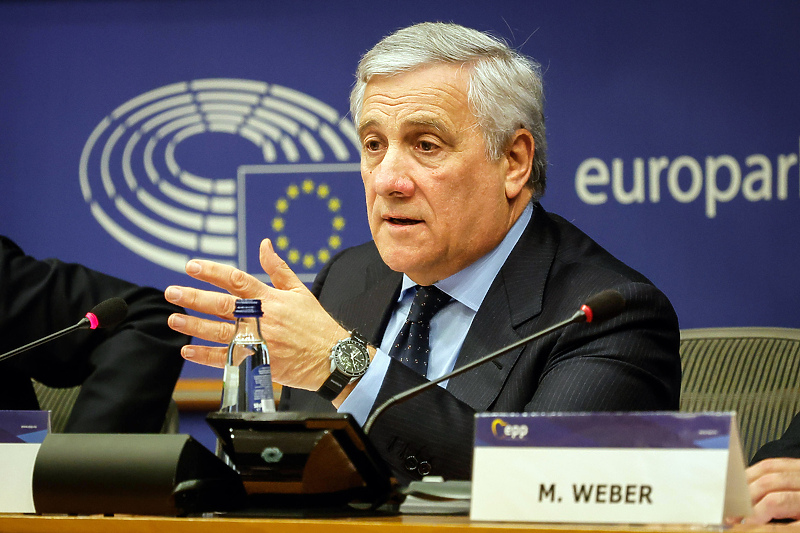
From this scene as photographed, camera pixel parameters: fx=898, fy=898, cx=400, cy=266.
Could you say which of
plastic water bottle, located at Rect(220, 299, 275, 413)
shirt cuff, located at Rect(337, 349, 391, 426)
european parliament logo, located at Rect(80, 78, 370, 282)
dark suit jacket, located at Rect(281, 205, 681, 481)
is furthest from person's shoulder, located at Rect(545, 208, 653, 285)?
european parliament logo, located at Rect(80, 78, 370, 282)

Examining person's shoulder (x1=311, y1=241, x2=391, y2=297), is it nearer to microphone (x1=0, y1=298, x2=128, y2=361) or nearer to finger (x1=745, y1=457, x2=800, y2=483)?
microphone (x1=0, y1=298, x2=128, y2=361)

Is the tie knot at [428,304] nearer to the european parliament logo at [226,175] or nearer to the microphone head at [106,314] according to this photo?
the microphone head at [106,314]

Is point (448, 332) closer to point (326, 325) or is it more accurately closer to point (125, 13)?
point (326, 325)

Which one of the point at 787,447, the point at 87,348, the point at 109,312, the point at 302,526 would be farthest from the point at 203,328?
the point at 87,348

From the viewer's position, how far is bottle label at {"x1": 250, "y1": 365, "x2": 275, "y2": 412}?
1.23 metres

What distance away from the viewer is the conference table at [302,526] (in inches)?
34.3

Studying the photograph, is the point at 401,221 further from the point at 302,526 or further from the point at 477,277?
the point at 302,526

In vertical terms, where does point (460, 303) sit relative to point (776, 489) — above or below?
above

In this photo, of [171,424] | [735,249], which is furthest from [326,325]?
[735,249]

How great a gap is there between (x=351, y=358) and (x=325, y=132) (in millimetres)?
2025

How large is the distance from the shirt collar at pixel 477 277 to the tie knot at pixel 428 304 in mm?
15

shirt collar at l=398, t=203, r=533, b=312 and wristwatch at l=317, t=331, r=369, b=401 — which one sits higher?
shirt collar at l=398, t=203, r=533, b=312

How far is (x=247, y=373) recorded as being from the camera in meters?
1.25

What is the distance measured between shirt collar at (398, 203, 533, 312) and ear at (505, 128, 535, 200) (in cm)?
10
